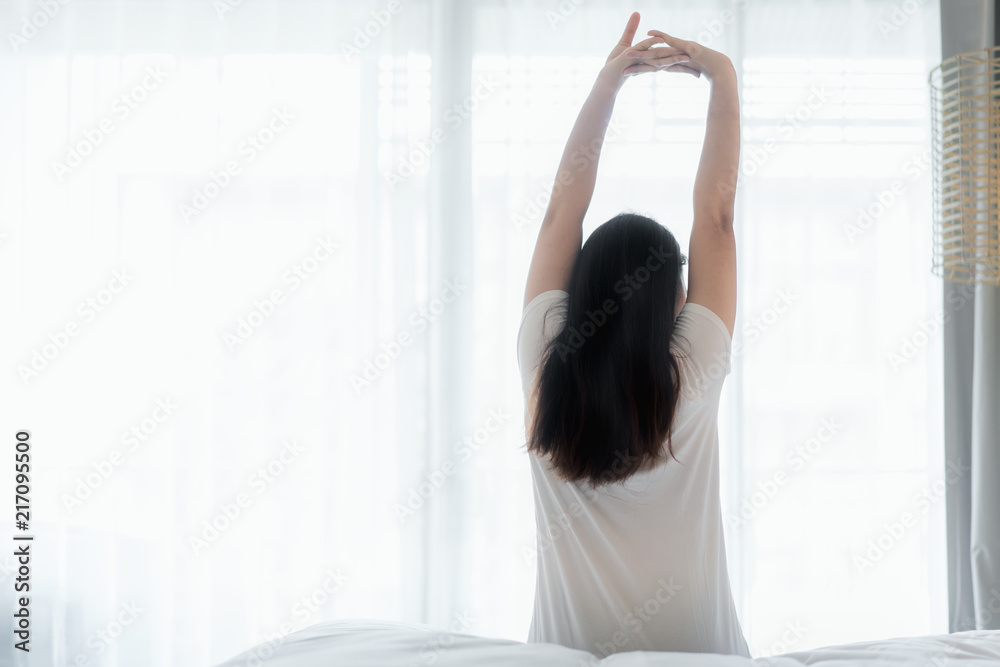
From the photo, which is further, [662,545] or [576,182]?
[576,182]

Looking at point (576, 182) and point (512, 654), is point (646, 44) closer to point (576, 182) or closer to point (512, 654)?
point (576, 182)

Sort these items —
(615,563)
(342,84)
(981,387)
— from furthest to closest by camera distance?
(342,84), (981,387), (615,563)

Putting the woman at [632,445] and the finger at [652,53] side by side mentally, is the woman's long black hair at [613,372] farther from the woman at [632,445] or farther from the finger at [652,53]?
the finger at [652,53]

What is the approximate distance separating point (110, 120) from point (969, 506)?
2.91 m

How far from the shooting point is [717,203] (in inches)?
38.7

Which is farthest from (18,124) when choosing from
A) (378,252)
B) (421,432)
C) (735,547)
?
(735,547)

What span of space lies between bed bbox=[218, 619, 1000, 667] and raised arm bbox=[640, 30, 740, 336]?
1.41 feet

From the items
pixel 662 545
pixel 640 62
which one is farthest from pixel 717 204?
pixel 662 545

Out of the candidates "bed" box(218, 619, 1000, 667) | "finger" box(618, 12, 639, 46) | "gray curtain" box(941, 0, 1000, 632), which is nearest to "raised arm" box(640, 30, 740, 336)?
"finger" box(618, 12, 639, 46)

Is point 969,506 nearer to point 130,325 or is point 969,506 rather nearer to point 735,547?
point 735,547

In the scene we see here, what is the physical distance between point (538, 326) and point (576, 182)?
252 mm

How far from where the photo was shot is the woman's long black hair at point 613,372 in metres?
0.87

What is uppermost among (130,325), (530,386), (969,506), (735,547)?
(130,325)

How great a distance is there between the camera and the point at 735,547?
202 centimetres
